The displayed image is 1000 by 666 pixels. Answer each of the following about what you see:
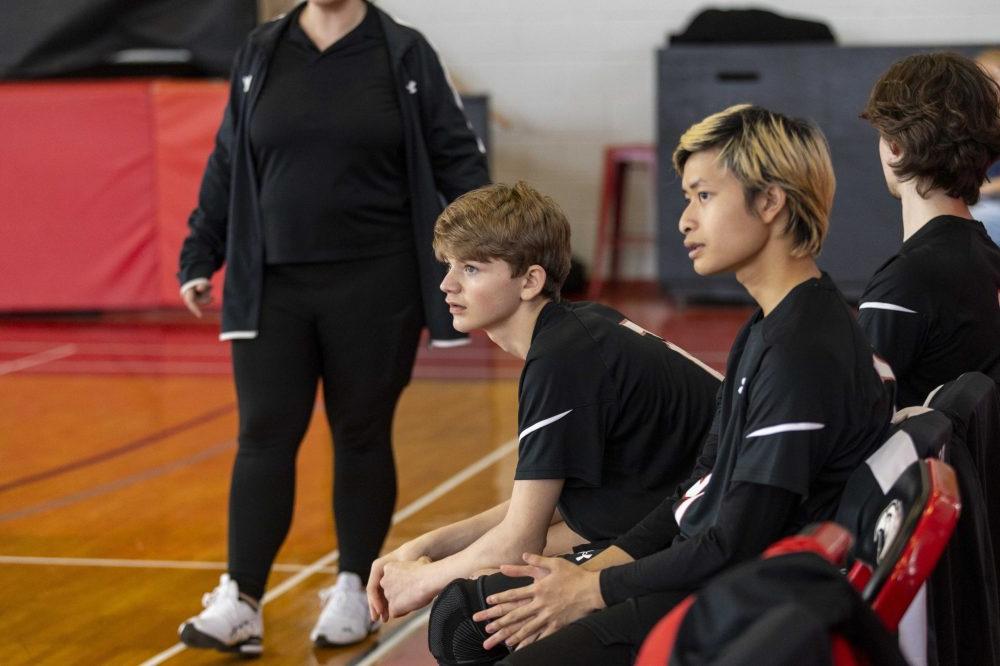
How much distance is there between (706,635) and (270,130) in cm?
192

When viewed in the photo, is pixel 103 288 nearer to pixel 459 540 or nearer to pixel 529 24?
pixel 529 24

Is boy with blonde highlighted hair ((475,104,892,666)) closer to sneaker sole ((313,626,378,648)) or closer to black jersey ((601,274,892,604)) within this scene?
black jersey ((601,274,892,604))

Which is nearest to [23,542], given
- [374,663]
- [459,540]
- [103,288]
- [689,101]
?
[374,663]

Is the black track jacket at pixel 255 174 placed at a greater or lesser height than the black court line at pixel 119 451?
greater

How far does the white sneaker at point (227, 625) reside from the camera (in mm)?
2771

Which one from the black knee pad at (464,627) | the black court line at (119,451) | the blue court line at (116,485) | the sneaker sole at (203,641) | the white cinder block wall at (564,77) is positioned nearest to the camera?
the black knee pad at (464,627)

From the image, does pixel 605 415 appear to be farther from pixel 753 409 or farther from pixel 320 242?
pixel 320 242

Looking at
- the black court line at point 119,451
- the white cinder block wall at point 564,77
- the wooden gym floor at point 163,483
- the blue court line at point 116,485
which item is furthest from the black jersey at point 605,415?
the white cinder block wall at point 564,77

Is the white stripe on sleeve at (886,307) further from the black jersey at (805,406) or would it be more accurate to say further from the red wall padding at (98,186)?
the red wall padding at (98,186)

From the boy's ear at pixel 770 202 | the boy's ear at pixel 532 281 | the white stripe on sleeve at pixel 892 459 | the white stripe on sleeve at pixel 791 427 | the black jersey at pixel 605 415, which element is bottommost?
the black jersey at pixel 605 415

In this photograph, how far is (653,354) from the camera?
195 centimetres

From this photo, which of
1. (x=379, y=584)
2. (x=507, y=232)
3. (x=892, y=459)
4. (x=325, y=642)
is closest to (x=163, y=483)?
(x=325, y=642)

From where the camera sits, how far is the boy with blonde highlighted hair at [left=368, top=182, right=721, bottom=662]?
6.03 ft

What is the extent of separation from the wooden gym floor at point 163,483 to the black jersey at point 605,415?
42.0 inches
